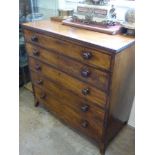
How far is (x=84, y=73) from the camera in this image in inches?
47.2

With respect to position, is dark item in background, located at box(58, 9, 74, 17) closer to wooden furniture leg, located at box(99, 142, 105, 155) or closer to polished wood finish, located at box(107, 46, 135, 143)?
polished wood finish, located at box(107, 46, 135, 143)

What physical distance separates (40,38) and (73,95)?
552 millimetres

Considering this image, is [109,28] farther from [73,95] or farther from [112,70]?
[73,95]

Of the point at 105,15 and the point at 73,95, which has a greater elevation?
the point at 105,15

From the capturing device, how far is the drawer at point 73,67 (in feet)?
3.72

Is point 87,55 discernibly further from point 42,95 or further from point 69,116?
point 42,95

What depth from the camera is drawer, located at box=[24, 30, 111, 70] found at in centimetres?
107

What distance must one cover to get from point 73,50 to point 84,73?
18 cm

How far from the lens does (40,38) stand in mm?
1436

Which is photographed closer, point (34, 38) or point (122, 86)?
point (122, 86)

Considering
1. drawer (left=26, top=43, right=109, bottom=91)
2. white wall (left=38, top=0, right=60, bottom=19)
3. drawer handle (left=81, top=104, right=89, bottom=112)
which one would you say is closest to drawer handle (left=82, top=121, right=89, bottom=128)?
drawer handle (left=81, top=104, right=89, bottom=112)

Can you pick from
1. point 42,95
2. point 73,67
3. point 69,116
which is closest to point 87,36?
point 73,67

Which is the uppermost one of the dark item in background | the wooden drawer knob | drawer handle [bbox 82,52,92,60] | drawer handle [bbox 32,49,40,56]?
the dark item in background
